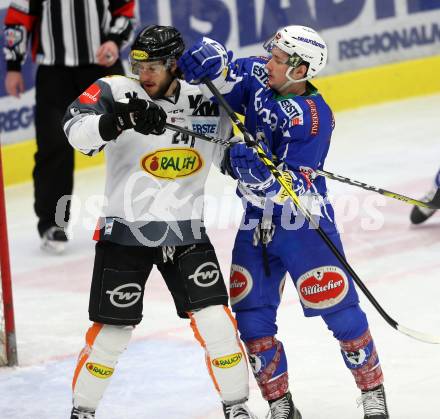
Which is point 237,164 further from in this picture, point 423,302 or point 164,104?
point 423,302

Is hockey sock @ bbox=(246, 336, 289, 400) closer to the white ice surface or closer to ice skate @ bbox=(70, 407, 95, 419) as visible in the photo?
the white ice surface

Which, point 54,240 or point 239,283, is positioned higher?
point 239,283

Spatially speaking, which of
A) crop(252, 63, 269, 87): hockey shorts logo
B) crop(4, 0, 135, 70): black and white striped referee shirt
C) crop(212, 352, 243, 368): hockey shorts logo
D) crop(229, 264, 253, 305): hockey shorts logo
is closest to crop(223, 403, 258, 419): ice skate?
crop(212, 352, 243, 368): hockey shorts logo

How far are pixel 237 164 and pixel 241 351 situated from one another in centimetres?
57

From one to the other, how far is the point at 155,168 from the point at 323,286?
62 cm

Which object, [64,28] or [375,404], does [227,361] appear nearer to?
[375,404]

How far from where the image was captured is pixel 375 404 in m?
3.96

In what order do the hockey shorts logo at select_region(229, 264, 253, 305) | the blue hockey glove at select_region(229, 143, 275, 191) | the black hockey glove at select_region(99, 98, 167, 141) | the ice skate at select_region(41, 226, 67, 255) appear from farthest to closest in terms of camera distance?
the ice skate at select_region(41, 226, 67, 255) → the hockey shorts logo at select_region(229, 264, 253, 305) → the blue hockey glove at select_region(229, 143, 275, 191) → the black hockey glove at select_region(99, 98, 167, 141)

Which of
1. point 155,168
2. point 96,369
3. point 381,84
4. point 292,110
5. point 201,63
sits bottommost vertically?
point 381,84

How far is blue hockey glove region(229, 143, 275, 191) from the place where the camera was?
12.0 ft

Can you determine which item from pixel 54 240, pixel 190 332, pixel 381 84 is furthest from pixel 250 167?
pixel 381 84

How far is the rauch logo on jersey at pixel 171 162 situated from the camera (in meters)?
3.75

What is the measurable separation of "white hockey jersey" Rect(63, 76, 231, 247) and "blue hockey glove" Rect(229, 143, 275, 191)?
16 centimetres

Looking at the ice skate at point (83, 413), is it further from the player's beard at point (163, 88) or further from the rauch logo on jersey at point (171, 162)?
Result: the player's beard at point (163, 88)
